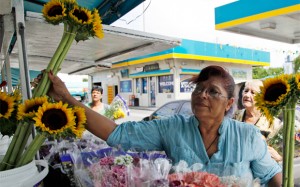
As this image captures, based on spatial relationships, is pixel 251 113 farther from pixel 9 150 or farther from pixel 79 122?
pixel 9 150

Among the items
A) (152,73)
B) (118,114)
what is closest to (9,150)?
(118,114)

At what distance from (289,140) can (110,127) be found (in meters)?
0.97

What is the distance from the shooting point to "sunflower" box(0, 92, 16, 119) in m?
0.96

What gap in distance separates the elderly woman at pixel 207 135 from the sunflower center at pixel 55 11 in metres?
0.56

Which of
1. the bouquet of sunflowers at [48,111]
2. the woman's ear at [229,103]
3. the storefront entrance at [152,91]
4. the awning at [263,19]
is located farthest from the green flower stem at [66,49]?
the storefront entrance at [152,91]

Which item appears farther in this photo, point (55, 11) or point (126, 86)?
point (126, 86)

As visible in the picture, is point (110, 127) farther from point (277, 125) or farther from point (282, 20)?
point (282, 20)

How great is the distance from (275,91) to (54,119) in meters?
0.69

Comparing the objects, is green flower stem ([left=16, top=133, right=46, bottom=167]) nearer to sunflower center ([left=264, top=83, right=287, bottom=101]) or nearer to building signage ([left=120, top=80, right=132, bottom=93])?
sunflower center ([left=264, top=83, right=287, bottom=101])

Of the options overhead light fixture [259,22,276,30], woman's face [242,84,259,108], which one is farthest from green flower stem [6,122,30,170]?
overhead light fixture [259,22,276,30]

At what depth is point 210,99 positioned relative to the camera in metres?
1.50

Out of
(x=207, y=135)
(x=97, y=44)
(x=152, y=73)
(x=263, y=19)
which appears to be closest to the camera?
(x=207, y=135)

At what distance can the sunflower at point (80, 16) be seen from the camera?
41.0 inches

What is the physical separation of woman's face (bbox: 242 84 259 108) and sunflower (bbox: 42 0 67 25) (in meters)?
2.35
